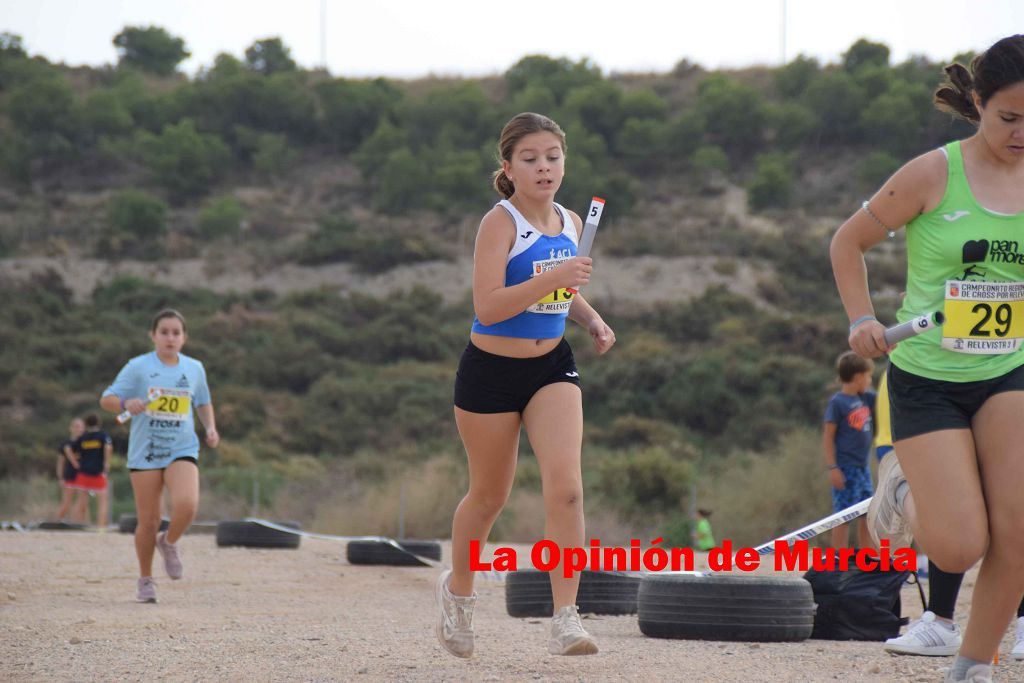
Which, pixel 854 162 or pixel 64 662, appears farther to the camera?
pixel 854 162

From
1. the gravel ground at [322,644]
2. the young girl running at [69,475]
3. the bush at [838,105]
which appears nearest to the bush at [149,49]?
the bush at [838,105]

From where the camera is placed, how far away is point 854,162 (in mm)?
59062

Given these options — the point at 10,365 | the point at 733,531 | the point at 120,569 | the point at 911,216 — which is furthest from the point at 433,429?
the point at 911,216

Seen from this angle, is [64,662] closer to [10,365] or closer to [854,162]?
[10,365]

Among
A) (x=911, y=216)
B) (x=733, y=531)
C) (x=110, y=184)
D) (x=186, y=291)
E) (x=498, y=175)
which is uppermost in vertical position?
(x=110, y=184)

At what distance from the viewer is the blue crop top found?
5.50 m

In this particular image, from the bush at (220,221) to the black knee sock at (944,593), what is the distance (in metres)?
52.5

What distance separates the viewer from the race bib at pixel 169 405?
9.36m

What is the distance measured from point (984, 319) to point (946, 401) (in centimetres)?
30

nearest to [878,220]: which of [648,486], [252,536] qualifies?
[252,536]

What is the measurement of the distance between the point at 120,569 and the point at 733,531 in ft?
31.7

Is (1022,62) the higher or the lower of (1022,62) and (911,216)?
the higher

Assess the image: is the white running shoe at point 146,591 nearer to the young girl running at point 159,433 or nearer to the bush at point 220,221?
the young girl running at point 159,433

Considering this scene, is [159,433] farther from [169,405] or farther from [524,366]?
[524,366]
